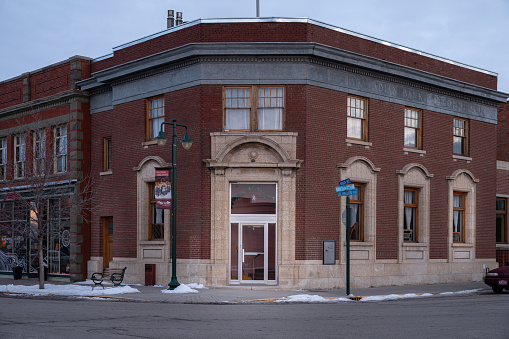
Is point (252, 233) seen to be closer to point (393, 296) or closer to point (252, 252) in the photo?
point (252, 252)

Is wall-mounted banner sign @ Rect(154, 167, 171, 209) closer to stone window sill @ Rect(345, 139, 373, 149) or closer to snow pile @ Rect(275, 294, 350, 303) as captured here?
snow pile @ Rect(275, 294, 350, 303)

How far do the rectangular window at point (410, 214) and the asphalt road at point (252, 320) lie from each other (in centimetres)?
920

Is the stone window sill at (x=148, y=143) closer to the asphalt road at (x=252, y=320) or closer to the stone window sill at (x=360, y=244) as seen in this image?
the asphalt road at (x=252, y=320)

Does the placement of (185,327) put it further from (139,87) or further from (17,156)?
(17,156)

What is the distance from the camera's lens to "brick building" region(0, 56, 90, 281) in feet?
97.5

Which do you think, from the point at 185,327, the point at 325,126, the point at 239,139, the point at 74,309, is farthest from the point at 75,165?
the point at 185,327

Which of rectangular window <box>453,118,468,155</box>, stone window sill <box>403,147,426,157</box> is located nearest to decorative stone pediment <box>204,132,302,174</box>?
stone window sill <box>403,147,426,157</box>

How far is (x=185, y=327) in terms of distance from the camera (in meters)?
13.3

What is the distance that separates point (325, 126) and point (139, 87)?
8033mm

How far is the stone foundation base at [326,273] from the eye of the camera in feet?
79.5

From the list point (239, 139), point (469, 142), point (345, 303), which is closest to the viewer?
point (345, 303)

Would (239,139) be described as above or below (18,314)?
above

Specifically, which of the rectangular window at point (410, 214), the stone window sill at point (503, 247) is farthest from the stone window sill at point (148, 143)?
the stone window sill at point (503, 247)

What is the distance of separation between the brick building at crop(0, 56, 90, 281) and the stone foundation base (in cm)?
205
